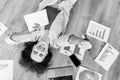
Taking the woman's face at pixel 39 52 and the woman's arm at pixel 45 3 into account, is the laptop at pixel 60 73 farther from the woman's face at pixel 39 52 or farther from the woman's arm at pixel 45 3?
the woman's arm at pixel 45 3

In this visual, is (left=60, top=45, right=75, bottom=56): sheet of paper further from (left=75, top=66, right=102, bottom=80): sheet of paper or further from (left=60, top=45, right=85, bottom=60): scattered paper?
(left=75, top=66, right=102, bottom=80): sheet of paper

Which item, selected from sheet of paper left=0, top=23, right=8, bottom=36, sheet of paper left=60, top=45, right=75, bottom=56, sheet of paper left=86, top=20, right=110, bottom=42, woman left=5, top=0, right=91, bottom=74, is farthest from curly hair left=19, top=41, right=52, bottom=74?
sheet of paper left=86, top=20, right=110, bottom=42

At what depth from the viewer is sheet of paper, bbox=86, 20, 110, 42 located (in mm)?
1373

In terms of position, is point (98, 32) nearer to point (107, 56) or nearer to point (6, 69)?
point (107, 56)

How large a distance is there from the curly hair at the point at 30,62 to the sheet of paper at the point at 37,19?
16 centimetres

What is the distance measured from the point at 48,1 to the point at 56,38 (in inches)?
12.0

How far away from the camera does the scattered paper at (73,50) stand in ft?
4.35

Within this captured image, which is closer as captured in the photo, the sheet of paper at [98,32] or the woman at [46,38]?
the woman at [46,38]

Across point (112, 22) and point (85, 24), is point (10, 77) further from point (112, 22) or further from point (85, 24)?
point (112, 22)

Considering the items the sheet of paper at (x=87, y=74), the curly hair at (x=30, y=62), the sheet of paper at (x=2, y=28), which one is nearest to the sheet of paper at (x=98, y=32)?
the sheet of paper at (x=87, y=74)

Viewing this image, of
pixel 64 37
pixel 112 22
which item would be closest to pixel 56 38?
pixel 64 37

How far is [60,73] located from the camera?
50.9 inches

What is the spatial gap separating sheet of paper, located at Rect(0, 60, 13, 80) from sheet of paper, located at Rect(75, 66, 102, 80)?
513 mm

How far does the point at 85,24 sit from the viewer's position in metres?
1.39
